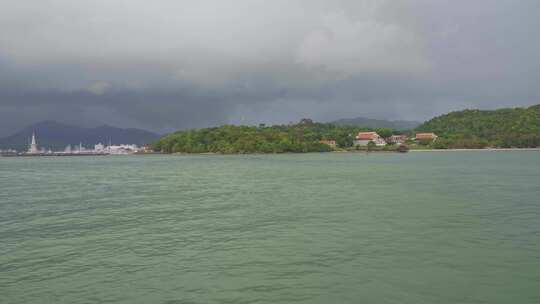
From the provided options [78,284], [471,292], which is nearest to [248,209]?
[78,284]

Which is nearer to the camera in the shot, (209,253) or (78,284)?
(78,284)

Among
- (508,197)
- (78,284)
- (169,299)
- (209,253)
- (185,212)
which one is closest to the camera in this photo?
(169,299)

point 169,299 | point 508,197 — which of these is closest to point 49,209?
point 169,299

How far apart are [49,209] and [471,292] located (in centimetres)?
3445

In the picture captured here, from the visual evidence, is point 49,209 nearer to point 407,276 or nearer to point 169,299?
point 169,299

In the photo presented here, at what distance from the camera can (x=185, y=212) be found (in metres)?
35.3

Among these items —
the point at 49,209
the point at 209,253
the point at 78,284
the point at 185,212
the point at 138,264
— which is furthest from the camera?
the point at 49,209

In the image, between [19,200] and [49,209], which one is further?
[19,200]

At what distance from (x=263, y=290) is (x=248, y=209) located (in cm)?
2042

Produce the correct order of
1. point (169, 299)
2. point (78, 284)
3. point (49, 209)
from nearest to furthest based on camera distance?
1. point (169, 299)
2. point (78, 284)
3. point (49, 209)

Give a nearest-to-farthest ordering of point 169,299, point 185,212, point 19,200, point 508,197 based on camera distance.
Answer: point 169,299 → point 185,212 → point 508,197 → point 19,200

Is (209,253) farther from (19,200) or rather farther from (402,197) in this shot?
Answer: (19,200)

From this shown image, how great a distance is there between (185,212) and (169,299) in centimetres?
2038

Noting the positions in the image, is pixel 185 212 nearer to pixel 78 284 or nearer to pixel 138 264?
pixel 138 264
